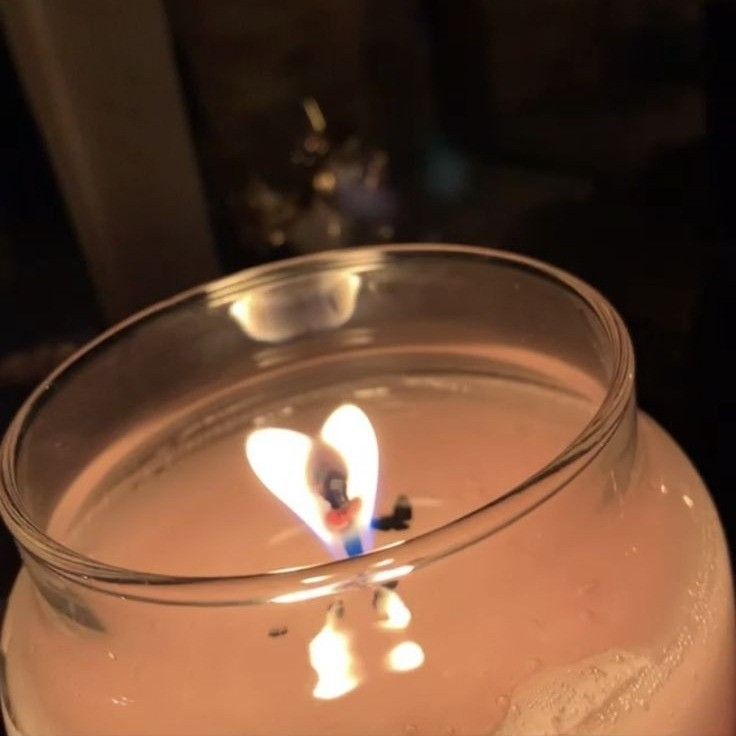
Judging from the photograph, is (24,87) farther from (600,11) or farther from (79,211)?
(600,11)

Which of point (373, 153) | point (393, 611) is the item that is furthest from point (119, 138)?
point (393, 611)

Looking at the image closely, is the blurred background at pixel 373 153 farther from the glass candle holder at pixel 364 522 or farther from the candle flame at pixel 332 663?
the candle flame at pixel 332 663

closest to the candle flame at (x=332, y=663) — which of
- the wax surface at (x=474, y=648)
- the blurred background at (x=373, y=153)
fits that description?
the wax surface at (x=474, y=648)

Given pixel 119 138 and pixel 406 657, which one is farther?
pixel 119 138

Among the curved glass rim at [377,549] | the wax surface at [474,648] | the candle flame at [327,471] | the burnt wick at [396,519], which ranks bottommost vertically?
the burnt wick at [396,519]

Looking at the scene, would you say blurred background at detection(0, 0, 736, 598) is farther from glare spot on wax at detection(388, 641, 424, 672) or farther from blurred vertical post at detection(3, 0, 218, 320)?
glare spot on wax at detection(388, 641, 424, 672)

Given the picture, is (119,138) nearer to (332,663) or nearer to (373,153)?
(373,153)
